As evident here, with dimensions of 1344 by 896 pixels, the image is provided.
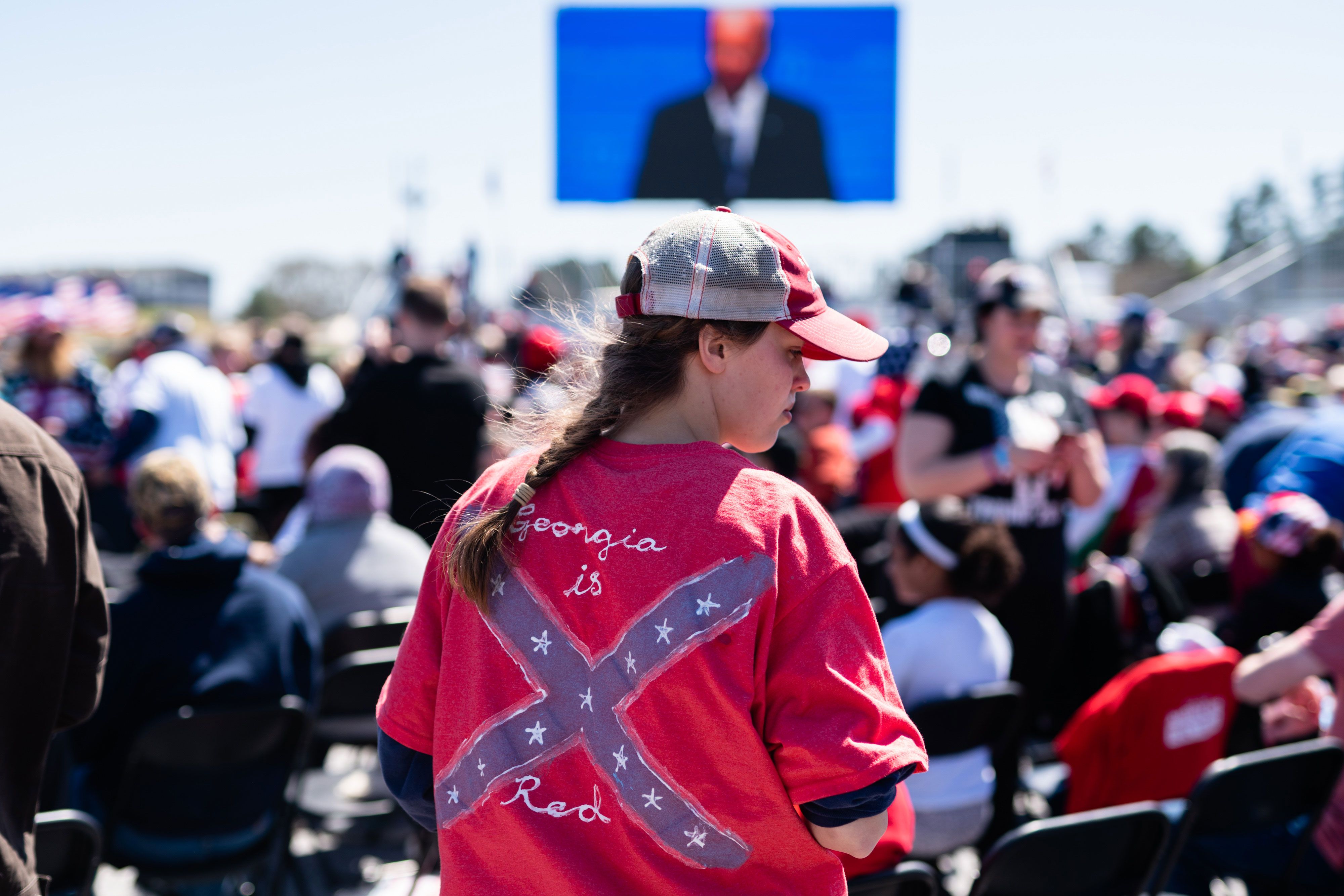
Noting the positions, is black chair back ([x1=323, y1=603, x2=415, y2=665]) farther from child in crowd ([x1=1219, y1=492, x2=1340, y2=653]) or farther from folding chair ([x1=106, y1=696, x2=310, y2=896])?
child in crowd ([x1=1219, y1=492, x2=1340, y2=653])

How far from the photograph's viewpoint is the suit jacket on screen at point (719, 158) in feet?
23.1

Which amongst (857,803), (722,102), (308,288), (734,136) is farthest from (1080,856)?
(308,288)

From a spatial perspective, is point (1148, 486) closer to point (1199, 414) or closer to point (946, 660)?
point (1199, 414)

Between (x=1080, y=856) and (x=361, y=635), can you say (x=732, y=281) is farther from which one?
(x=361, y=635)

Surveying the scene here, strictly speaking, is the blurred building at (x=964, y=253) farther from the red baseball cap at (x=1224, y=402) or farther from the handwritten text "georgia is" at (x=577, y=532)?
the handwritten text "georgia is" at (x=577, y=532)

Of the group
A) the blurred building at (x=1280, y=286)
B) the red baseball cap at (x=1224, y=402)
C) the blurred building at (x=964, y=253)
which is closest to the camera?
the red baseball cap at (x=1224, y=402)

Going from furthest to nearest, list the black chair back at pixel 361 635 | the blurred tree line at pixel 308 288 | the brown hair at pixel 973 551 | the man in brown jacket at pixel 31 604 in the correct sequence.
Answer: the blurred tree line at pixel 308 288
the black chair back at pixel 361 635
the brown hair at pixel 973 551
the man in brown jacket at pixel 31 604

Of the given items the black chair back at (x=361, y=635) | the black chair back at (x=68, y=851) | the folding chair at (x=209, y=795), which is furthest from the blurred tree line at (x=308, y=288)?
the black chair back at (x=68, y=851)

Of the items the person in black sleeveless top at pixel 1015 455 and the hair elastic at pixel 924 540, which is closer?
the hair elastic at pixel 924 540

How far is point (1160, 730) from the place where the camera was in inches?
104

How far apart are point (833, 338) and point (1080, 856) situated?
1.46 m

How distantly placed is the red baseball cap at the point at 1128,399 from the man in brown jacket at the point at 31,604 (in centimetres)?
458

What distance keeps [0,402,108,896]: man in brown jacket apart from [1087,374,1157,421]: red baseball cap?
458 centimetres

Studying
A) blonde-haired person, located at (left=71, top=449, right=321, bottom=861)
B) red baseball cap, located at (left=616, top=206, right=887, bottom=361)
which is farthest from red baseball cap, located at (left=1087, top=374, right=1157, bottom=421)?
red baseball cap, located at (left=616, top=206, right=887, bottom=361)
